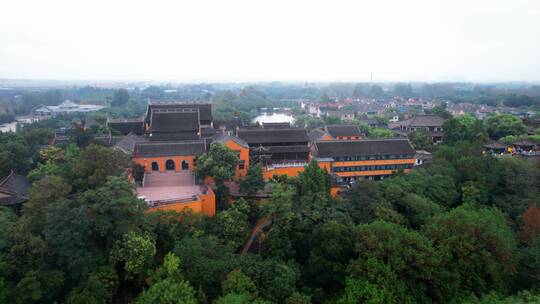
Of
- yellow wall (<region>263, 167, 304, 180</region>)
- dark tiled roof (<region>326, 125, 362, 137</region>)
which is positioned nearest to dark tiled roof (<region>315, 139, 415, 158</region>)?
yellow wall (<region>263, 167, 304, 180</region>)

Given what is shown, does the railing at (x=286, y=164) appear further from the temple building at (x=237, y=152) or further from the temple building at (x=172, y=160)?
the temple building at (x=172, y=160)

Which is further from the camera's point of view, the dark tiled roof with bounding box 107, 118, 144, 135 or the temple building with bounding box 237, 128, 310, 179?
the dark tiled roof with bounding box 107, 118, 144, 135

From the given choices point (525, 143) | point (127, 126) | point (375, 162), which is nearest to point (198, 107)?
point (127, 126)

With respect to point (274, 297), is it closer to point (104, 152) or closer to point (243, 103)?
point (104, 152)

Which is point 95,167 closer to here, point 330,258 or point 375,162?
point 330,258

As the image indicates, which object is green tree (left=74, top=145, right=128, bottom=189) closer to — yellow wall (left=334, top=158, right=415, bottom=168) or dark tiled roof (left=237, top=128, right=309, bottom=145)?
dark tiled roof (left=237, top=128, right=309, bottom=145)

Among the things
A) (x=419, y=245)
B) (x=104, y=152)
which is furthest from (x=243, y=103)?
(x=419, y=245)
